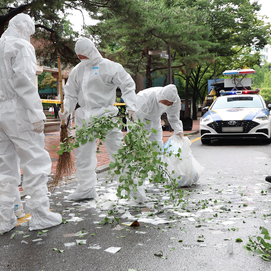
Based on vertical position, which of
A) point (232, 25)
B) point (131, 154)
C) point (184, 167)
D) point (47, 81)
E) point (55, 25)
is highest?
point (232, 25)

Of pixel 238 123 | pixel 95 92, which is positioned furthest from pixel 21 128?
pixel 238 123

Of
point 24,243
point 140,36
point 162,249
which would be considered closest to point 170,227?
point 162,249

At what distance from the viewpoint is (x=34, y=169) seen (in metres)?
3.68

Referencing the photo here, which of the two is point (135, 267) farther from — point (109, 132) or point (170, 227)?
point (109, 132)

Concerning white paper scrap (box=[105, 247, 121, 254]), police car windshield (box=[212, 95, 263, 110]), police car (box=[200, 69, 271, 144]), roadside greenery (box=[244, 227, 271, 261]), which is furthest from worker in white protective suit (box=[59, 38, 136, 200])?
police car windshield (box=[212, 95, 263, 110])

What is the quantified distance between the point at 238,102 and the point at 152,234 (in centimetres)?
964

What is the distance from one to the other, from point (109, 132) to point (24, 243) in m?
1.75

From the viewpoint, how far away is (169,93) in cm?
541

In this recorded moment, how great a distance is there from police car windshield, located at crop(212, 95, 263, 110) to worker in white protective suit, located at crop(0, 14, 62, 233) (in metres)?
9.42

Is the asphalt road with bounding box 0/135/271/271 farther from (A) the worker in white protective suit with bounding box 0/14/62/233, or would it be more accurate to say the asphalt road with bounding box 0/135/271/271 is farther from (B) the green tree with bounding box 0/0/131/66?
(B) the green tree with bounding box 0/0/131/66

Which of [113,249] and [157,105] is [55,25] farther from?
[113,249]

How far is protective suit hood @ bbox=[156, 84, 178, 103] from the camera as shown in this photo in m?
5.41

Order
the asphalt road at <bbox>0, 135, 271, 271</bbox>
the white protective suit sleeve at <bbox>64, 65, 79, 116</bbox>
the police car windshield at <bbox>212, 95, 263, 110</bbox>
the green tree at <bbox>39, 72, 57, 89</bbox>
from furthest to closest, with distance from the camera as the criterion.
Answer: the green tree at <bbox>39, 72, 57, 89</bbox>
the police car windshield at <bbox>212, 95, 263, 110</bbox>
the white protective suit sleeve at <bbox>64, 65, 79, 116</bbox>
the asphalt road at <bbox>0, 135, 271, 271</bbox>

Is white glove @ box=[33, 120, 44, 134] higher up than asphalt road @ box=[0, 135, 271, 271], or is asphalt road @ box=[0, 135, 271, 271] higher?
white glove @ box=[33, 120, 44, 134]
